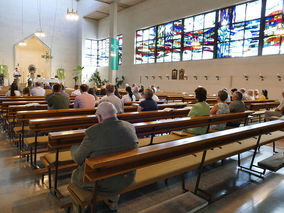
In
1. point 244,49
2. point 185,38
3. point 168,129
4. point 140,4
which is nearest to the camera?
point 168,129

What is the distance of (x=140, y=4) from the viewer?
16109mm

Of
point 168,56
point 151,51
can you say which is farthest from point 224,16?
point 151,51

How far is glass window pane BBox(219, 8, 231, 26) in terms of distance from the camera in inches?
432

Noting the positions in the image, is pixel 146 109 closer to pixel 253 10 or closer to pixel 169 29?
pixel 253 10

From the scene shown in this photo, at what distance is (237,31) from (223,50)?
43.3 inches

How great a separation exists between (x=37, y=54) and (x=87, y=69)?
4509 mm

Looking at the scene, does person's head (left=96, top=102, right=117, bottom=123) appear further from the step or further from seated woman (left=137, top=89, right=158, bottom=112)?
seated woman (left=137, top=89, right=158, bottom=112)

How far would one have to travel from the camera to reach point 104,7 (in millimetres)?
17547

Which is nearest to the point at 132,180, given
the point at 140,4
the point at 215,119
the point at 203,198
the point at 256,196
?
the point at 203,198

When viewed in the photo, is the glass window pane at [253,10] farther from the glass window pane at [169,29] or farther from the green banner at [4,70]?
the green banner at [4,70]

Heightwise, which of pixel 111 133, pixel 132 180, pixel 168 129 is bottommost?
pixel 132 180

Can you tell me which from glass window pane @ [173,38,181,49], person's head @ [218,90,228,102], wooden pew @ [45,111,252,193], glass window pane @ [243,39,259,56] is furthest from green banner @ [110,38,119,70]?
wooden pew @ [45,111,252,193]

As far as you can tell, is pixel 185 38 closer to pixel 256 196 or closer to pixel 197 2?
pixel 197 2

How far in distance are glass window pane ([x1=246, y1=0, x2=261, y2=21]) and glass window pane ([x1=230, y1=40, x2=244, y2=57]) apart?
1.14 metres
